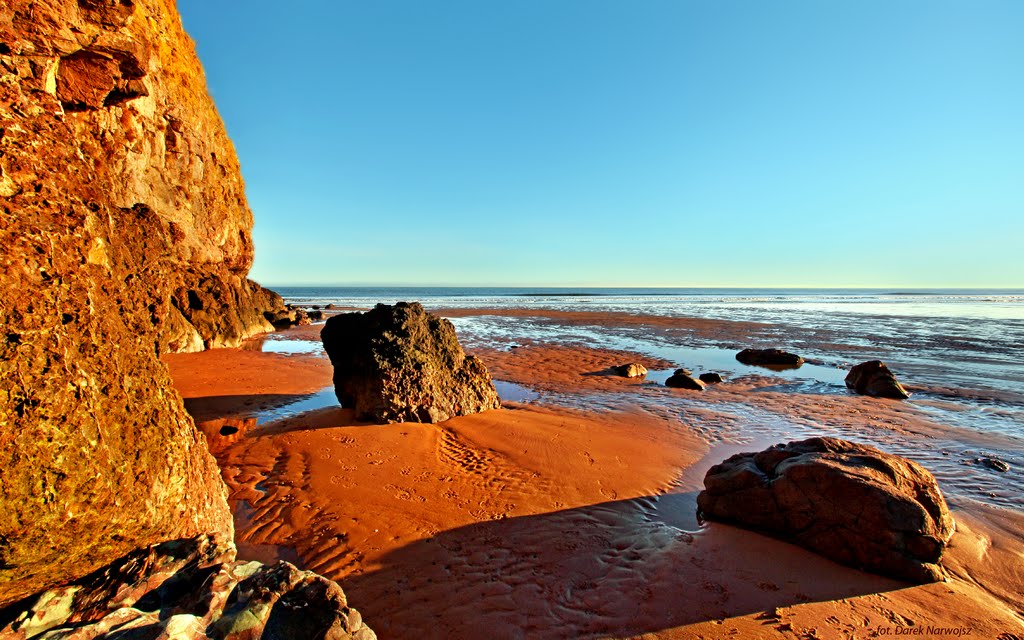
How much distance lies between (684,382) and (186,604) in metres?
12.5

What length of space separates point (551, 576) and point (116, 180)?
24401 mm

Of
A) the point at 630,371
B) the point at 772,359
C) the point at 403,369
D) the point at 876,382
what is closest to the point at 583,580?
the point at 403,369

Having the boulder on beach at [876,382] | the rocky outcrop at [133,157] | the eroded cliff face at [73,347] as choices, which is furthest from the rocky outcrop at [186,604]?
the boulder on beach at [876,382]

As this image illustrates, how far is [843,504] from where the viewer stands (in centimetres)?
451

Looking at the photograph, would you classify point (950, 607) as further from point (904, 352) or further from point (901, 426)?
point (904, 352)

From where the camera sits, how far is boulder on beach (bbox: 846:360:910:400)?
38.2ft

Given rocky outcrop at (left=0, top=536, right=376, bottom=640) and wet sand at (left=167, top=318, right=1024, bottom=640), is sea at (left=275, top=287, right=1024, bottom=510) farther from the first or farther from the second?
rocky outcrop at (left=0, top=536, right=376, bottom=640)

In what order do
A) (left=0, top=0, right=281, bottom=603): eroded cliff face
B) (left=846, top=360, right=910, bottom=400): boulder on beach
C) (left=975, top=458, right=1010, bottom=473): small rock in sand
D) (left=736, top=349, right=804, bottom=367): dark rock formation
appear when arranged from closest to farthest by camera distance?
1. (left=0, top=0, right=281, bottom=603): eroded cliff face
2. (left=975, top=458, right=1010, bottom=473): small rock in sand
3. (left=846, top=360, right=910, bottom=400): boulder on beach
4. (left=736, top=349, right=804, bottom=367): dark rock formation

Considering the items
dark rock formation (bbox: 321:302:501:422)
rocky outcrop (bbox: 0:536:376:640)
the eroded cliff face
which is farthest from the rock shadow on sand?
dark rock formation (bbox: 321:302:501:422)

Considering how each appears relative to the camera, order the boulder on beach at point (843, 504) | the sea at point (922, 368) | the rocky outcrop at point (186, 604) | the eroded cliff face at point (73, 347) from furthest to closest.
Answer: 1. the sea at point (922, 368)
2. the boulder on beach at point (843, 504)
3. the eroded cliff face at point (73, 347)
4. the rocky outcrop at point (186, 604)

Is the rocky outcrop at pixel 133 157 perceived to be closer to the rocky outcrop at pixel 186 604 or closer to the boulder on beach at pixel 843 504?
the rocky outcrop at pixel 186 604

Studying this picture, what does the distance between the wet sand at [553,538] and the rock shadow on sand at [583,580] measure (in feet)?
0.05

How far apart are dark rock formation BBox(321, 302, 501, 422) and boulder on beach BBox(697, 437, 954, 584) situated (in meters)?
5.34

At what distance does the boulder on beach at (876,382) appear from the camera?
11.6 meters
